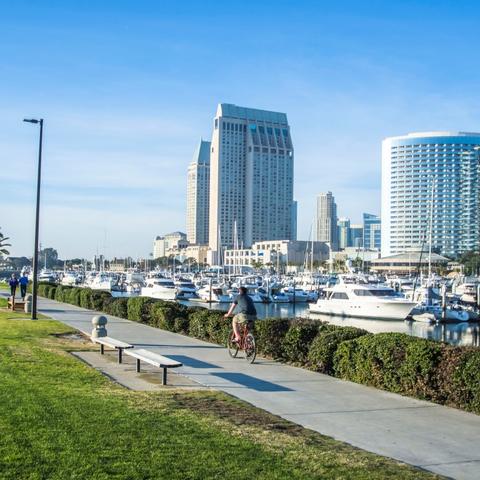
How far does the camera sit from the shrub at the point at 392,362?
11.1 m

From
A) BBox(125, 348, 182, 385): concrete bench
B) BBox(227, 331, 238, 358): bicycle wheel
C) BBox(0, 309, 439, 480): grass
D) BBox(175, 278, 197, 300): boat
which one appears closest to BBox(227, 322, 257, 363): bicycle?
BBox(227, 331, 238, 358): bicycle wheel

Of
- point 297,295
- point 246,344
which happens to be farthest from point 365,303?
point 246,344

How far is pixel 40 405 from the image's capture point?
30.6ft

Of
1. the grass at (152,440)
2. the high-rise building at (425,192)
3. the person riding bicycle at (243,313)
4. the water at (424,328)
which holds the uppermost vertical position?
the high-rise building at (425,192)

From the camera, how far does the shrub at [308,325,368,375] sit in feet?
45.3

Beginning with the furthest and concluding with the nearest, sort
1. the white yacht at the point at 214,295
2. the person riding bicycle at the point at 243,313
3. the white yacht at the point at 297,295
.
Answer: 1. the white yacht at the point at 297,295
2. the white yacht at the point at 214,295
3. the person riding bicycle at the point at 243,313

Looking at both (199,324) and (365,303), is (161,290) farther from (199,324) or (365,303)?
(199,324)

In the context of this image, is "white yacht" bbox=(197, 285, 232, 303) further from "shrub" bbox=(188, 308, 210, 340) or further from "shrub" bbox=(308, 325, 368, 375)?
"shrub" bbox=(308, 325, 368, 375)

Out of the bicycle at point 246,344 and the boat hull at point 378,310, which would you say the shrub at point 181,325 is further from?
the boat hull at point 378,310

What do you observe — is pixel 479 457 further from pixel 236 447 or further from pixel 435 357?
pixel 435 357

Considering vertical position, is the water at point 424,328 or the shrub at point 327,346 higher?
the shrub at point 327,346

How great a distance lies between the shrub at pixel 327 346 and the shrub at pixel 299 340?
52 cm

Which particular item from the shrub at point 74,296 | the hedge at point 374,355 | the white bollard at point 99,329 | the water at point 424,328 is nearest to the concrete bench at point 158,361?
the hedge at point 374,355

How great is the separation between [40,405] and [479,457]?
18.3 ft
